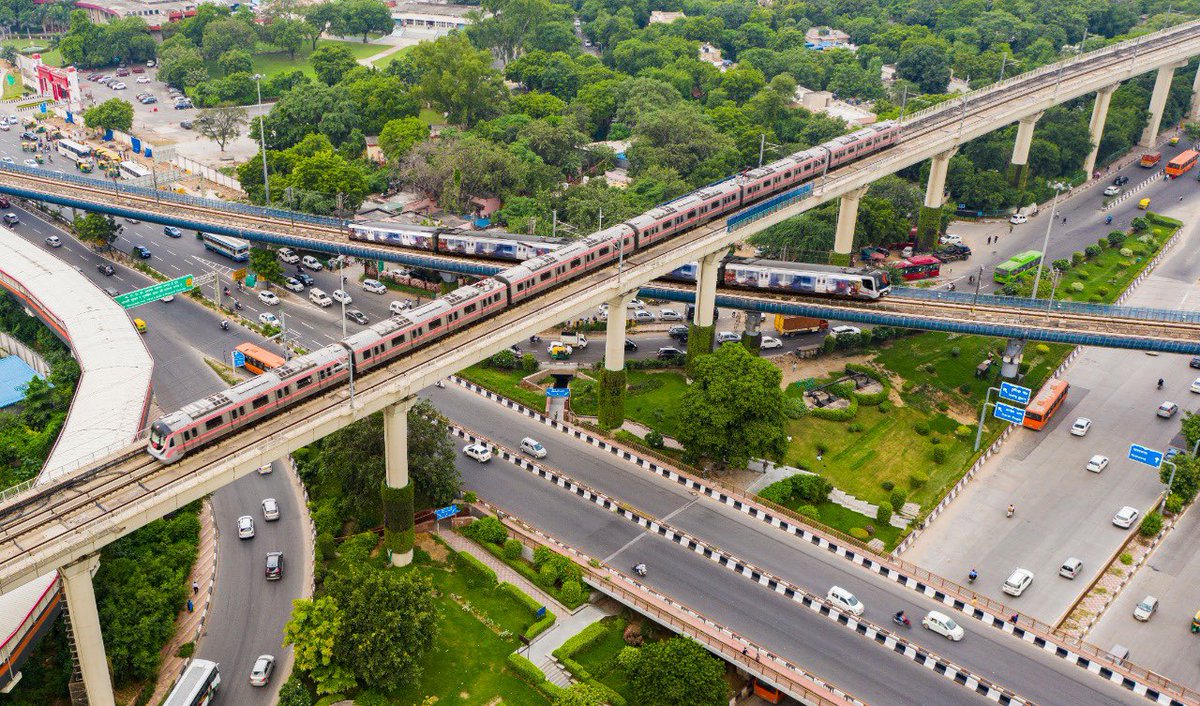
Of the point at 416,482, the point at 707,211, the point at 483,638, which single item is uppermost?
the point at 707,211

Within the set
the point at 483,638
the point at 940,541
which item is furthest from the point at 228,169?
the point at 940,541

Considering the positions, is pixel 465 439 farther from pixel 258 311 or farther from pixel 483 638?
pixel 258 311

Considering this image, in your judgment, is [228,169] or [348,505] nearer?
[348,505]

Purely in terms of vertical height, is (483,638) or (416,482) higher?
(416,482)

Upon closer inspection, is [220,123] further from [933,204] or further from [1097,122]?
[1097,122]

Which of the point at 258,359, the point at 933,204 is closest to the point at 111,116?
the point at 258,359

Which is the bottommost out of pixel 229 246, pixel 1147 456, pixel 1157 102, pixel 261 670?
pixel 261 670

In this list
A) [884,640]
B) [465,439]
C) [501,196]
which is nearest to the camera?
[884,640]
